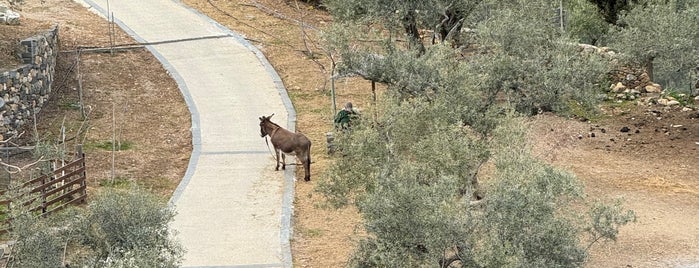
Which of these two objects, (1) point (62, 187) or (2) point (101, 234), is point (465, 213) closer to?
(2) point (101, 234)

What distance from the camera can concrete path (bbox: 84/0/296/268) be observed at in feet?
56.0

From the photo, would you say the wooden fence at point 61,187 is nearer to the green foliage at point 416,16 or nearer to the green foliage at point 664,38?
the green foliage at point 416,16

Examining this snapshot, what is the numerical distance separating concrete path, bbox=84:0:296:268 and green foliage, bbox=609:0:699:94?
9.13 m

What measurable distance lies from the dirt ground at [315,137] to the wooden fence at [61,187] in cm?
106

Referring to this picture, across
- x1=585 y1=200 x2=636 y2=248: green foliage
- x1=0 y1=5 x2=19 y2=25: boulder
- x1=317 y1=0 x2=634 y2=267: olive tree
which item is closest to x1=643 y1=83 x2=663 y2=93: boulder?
x1=317 y1=0 x2=634 y2=267: olive tree

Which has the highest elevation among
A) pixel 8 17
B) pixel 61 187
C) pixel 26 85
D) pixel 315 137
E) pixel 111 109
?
pixel 8 17

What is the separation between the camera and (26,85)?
2319 centimetres

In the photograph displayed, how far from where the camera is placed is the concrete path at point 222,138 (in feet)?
56.0

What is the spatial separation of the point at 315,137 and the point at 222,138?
7.23 ft

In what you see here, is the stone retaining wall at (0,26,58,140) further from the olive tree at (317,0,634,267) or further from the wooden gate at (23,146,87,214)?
the olive tree at (317,0,634,267)

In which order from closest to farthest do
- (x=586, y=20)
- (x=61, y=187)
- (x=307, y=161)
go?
(x=61, y=187) < (x=307, y=161) < (x=586, y=20)

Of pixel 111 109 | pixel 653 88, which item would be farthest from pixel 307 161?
pixel 653 88

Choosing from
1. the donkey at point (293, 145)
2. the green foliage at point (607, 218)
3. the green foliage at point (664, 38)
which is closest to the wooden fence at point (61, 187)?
the donkey at point (293, 145)

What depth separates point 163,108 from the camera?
25.2m
